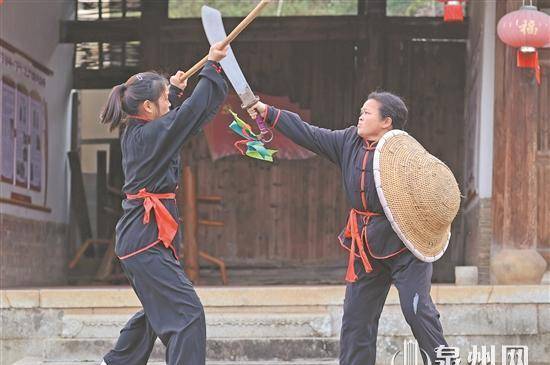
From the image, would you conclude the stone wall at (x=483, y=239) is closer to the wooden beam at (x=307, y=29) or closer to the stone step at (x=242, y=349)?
the stone step at (x=242, y=349)

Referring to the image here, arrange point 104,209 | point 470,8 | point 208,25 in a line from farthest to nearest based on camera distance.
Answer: point 104,209 < point 470,8 < point 208,25

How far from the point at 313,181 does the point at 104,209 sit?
104 inches

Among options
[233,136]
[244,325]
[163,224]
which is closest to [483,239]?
[244,325]

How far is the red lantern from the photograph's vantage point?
8.30 meters

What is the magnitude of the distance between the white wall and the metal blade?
492 cm

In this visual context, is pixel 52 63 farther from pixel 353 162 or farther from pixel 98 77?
pixel 353 162

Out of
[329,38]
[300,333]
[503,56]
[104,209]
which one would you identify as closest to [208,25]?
[300,333]

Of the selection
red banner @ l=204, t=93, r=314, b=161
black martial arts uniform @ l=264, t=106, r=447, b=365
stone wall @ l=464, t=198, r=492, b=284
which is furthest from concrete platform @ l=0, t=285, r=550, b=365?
red banner @ l=204, t=93, r=314, b=161

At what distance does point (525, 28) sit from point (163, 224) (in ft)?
13.8

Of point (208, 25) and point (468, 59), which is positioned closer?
point (208, 25)

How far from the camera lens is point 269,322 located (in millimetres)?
Result: 7707

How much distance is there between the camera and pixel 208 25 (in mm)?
5449

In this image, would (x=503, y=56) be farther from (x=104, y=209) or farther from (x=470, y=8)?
(x=104, y=209)

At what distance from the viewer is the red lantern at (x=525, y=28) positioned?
8305 millimetres
